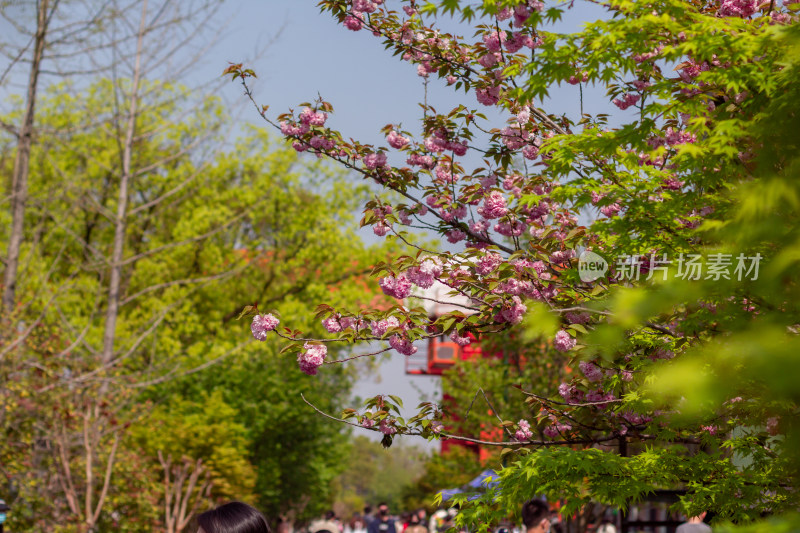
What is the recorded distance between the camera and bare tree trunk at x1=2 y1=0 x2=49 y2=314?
13945 millimetres

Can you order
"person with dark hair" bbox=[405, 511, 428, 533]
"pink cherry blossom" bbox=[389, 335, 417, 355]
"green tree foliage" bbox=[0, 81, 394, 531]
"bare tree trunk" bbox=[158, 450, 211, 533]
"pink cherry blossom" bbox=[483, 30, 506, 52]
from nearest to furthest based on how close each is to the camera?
"pink cherry blossom" bbox=[389, 335, 417, 355], "pink cherry blossom" bbox=[483, 30, 506, 52], "bare tree trunk" bbox=[158, 450, 211, 533], "person with dark hair" bbox=[405, 511, 428, 533], "green tree foliage" bbox=[0, 81, 394, 531]

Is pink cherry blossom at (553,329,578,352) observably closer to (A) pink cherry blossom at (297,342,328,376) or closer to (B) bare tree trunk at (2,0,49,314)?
(A) pink cherry blossom at (297,342,328,376)

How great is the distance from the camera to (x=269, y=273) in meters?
31.0

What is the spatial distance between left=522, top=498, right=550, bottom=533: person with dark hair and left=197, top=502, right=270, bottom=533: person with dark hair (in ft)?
14.3

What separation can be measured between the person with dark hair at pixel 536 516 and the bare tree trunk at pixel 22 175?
962cm

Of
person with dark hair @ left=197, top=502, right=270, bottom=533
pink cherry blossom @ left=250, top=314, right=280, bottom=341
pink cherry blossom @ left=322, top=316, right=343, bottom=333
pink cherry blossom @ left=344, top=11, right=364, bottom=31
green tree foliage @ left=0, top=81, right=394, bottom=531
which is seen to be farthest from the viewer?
green tree foliage @ left=0, top=81, right=394, bottom=531

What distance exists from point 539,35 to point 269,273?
83.9ft

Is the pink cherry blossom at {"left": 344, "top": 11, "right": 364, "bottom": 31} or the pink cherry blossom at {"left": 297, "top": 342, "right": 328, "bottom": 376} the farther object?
the pink cherry blossom at {"left": 344, "top": 11, "right": 364, "bottom": 31}

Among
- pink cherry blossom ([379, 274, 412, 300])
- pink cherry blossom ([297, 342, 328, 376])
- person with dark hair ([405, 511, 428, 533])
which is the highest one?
pink cherry blossom ([379, 274, 412, 300])

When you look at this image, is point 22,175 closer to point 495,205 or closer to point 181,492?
point 181,492

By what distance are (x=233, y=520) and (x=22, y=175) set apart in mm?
12202

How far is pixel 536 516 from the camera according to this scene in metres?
7.59

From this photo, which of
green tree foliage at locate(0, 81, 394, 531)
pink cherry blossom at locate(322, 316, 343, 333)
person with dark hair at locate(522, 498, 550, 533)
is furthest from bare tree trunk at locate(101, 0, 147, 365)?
pink cherry blossom at locate(322, 316, 343, 333)

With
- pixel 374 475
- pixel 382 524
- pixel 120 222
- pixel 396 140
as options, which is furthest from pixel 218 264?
pixel 374 475
